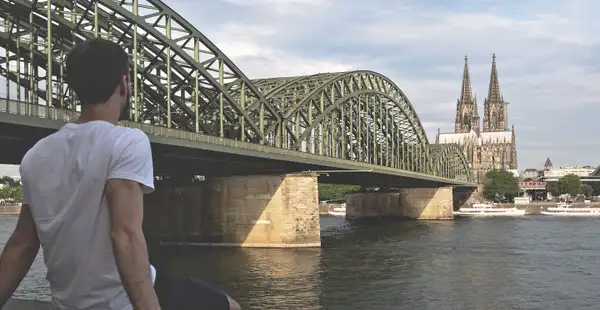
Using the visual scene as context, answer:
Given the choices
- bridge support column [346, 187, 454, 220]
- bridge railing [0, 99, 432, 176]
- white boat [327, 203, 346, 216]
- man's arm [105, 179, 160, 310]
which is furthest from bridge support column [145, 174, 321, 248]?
white boat [327, 203, 346, 216]

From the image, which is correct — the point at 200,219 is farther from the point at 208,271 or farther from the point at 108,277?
the point at 108,277

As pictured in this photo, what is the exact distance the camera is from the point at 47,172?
2.98m

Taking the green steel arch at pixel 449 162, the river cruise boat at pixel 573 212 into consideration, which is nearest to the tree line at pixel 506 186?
the green steel arch at pixel 449 162

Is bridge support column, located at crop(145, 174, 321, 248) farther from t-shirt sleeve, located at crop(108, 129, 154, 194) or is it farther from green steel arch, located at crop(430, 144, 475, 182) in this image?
green steel arch, located at crop(430, 144, 475, 182)

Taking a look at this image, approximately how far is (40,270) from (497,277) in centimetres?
2494

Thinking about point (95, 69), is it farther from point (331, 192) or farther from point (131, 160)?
point (331, 192)

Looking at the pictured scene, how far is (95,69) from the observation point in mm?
3070

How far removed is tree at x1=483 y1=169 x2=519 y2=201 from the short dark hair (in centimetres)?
16544

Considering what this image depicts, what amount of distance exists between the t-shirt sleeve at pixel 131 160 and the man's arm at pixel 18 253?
25.6 inches

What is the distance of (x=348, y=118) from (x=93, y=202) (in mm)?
84621

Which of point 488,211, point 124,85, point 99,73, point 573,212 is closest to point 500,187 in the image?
point 488,211

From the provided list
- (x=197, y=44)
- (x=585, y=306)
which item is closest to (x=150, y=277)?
(x=585, y=306)

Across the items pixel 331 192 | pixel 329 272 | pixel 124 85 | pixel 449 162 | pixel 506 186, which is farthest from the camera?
pixel 331 192

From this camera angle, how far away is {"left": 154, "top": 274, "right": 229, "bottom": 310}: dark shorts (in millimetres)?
3293
